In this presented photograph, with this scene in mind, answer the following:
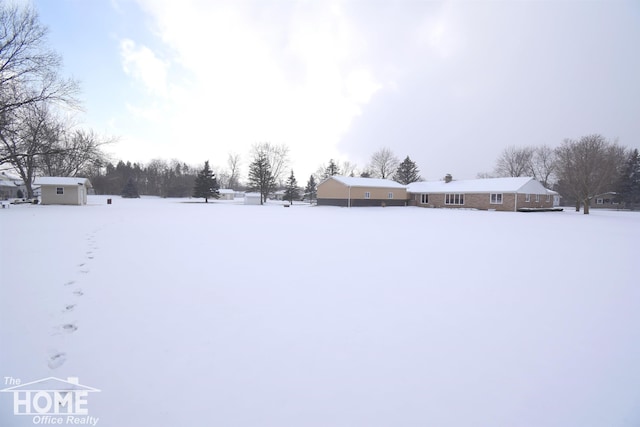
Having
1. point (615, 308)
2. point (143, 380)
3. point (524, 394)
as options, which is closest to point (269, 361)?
point (143, 380)

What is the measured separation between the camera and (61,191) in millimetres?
30656

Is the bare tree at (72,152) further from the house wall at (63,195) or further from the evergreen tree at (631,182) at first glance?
the evergreen tree at (631,182)

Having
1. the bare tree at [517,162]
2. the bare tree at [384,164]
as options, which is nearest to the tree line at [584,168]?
the bare tree at [517,162]

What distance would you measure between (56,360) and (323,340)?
3012 mm

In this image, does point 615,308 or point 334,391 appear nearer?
point 334,391

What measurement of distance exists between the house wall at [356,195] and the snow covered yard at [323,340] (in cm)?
3127

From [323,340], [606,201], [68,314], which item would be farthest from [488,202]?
[68,314]

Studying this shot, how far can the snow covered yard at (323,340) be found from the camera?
107 inches

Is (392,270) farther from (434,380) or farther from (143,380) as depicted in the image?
(143,380)

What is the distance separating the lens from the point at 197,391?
286cm

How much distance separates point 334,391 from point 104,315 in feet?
11.8

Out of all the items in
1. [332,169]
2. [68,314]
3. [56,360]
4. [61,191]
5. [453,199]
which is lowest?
[56,360]

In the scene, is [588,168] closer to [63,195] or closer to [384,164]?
[384,164]

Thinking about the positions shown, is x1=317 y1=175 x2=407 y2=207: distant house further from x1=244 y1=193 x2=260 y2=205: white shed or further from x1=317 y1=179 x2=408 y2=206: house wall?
x1=244 y1=193 x2=260 y2=205: white shed
